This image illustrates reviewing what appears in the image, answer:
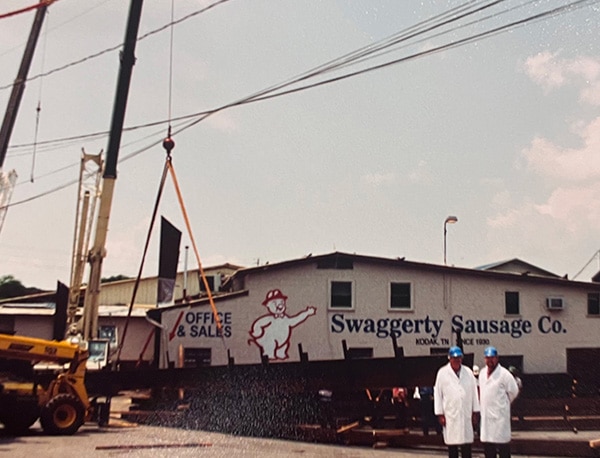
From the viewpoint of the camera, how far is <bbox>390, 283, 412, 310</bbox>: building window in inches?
1233

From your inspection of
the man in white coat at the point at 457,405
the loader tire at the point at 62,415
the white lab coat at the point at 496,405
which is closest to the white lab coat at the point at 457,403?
the man in white coat at the point at 457,405

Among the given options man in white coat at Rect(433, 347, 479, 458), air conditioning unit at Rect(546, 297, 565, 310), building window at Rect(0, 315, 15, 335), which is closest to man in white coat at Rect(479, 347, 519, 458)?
man in white coat at Rect(433, 347, 479, 458)

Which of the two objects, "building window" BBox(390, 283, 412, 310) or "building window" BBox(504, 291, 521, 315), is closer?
"building window" BBox(390, 283, 412, 310)

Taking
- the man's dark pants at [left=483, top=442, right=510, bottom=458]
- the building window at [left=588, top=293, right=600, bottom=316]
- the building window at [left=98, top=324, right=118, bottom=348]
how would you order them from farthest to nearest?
the building window at [left=98, top=324, right=118, bottom=348], the building window at [left=588, top=293, right=600, bottom=316], the man's dark pants at [left=483, top=442, right=510, bottom=458]

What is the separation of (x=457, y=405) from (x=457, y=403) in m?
0.03

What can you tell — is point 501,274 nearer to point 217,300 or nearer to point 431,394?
point 217,300

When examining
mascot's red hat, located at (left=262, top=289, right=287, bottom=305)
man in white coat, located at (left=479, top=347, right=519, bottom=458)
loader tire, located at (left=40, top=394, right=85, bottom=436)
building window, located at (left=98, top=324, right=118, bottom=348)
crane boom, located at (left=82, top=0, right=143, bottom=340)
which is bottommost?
loader tire, located at (left=40, top=394, right=85, bottom=436)

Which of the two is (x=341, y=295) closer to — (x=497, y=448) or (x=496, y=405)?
(x=497, y=448)

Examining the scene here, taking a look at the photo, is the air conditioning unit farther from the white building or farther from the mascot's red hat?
the mascot's red hat

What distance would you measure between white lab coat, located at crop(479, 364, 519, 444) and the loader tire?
33.6 feet

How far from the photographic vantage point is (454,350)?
413 inches

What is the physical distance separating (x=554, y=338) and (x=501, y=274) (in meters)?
3.81

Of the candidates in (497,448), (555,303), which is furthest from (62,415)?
(555,303)

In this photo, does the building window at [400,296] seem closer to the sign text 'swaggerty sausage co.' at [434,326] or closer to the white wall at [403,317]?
the white wall at [403,317]
